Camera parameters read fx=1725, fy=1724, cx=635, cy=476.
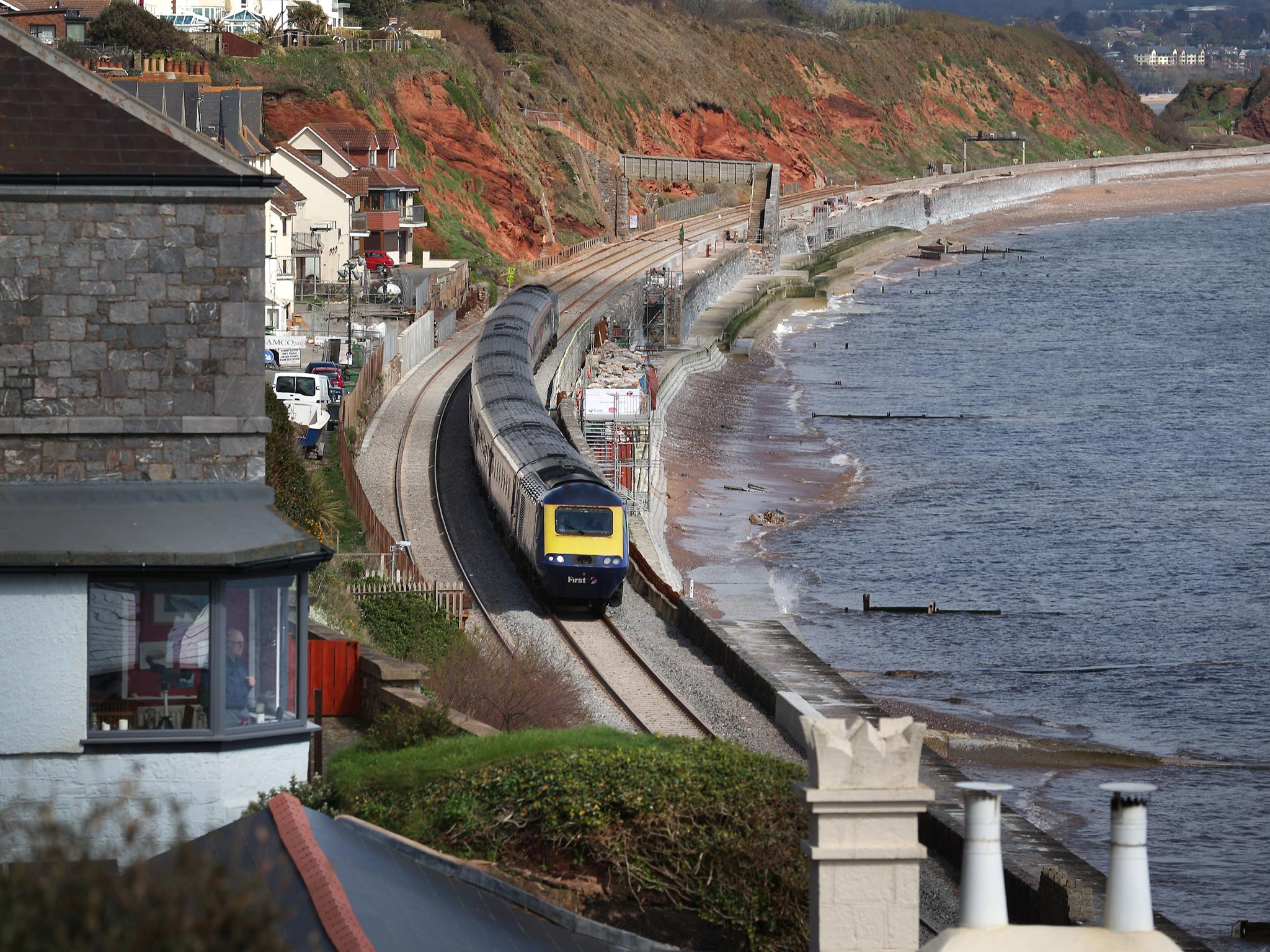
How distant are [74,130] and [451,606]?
1543cm

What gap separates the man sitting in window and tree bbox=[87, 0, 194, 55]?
79.5 metres

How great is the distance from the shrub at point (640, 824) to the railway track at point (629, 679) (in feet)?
34.7

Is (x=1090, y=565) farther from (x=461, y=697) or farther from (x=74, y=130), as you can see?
(x=74, y=130)

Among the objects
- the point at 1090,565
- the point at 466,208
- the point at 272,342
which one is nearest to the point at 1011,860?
the point at 1090,565

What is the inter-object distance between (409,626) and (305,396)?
20448mm

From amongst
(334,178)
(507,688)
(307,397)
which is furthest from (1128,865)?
(334,178)

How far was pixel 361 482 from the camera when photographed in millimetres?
45312

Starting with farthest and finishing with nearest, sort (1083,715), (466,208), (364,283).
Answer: (466,208) → (364,283) → (1083,715)

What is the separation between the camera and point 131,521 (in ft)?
55.2

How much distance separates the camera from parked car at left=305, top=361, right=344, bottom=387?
179ft

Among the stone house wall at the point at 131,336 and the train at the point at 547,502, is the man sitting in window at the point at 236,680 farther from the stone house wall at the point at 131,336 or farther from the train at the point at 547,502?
the train at the point at 547,502

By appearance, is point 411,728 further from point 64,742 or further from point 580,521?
point 580,521

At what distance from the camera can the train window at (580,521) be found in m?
33.8

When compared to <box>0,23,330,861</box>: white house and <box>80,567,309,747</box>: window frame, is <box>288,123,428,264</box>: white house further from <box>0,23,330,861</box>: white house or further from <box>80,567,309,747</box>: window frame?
<box>80,567,309,747</box>: window frame
